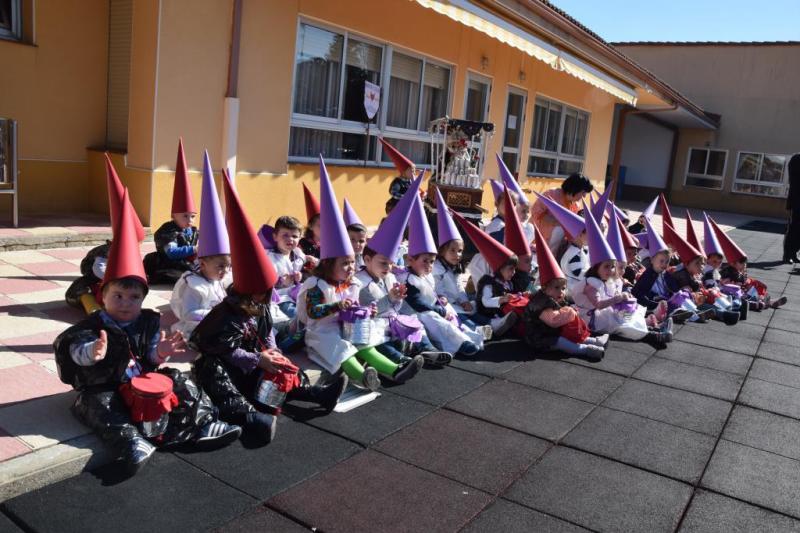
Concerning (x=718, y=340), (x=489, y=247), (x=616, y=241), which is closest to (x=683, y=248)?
(x=718, y=340)

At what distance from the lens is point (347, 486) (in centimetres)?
310

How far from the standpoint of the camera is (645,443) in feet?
12.7

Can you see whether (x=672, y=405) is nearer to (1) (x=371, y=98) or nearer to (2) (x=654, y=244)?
(2) (x=654, y=244)

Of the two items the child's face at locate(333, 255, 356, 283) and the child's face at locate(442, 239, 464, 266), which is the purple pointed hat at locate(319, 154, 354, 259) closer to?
the child's face at locate(333, 255, 356, 283)

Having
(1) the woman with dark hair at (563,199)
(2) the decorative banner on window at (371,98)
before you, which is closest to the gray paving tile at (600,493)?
(1) the woman with dark hair at (563,199)

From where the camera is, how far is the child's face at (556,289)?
533 centimetres

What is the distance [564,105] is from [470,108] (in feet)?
16.4

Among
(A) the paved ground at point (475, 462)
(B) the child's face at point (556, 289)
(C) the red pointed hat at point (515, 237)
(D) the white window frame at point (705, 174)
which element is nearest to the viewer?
(A) the paved ground at point (475, 462)

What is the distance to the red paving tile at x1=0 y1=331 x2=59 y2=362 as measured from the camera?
4.01 meters

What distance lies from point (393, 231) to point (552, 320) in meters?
1.51

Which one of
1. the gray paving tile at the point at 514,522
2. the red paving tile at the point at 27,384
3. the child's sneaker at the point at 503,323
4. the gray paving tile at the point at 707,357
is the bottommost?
the gray paving tile at the point at 514,522

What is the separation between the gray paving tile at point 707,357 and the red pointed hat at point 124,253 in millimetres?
4381

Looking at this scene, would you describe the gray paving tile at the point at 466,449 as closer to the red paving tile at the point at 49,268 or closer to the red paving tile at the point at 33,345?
the red paving tile at the point at 33,345

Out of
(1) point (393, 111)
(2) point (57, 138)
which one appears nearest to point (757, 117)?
(1) point (393, 111)
